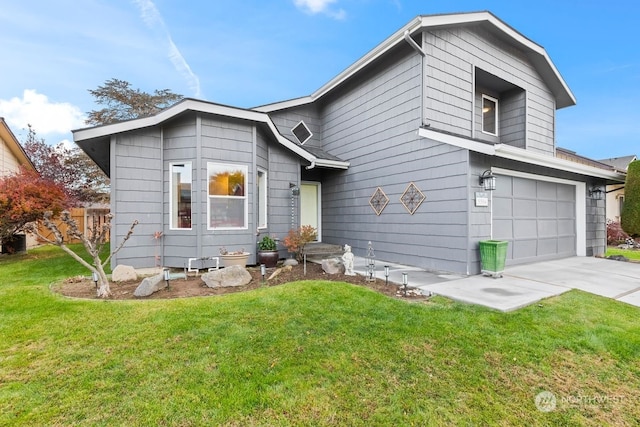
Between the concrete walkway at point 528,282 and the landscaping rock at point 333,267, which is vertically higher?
the landscaping rock at point 333,267

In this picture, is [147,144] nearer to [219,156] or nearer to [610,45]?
[219,156]

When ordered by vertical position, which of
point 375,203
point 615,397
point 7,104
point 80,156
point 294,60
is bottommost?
point 615,397

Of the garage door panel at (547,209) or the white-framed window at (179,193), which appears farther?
the garage door panel at (547,209)

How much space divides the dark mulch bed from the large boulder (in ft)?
0.30

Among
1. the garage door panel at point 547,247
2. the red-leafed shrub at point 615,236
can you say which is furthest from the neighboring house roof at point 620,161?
the garage door panel at point 547,247

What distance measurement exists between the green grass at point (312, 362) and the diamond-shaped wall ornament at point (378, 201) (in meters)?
4.16

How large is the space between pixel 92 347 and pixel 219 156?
14.6ft

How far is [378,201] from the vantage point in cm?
Answer: 816

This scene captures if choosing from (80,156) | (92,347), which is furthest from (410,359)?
(80,156)

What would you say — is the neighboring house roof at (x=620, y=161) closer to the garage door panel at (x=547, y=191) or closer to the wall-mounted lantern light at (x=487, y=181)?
the garage door panel at (x=547, y=191)

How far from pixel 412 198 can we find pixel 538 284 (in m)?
3.04

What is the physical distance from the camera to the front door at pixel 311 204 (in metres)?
10.2

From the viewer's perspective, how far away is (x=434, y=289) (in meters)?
4.84

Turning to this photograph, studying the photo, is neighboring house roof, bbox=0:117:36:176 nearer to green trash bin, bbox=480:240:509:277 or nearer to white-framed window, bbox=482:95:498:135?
green trash bin, bbox=480:240:509:277
